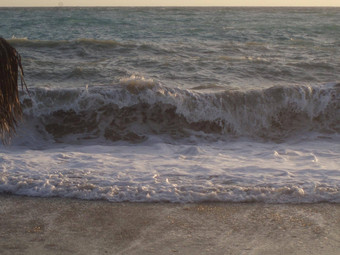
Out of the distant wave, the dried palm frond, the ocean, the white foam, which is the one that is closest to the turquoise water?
the ocean

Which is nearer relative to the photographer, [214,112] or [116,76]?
[214,112]

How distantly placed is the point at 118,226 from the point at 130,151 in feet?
8.59

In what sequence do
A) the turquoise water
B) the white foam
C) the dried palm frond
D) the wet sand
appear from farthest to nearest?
the turquoise water → the white foam → the wet sand → the dried palm frond

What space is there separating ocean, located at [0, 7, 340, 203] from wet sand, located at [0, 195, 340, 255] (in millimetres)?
204

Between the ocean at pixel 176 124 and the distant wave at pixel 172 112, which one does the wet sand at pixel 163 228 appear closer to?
the ocean at pixel 176 124

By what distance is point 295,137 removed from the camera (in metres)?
7.43

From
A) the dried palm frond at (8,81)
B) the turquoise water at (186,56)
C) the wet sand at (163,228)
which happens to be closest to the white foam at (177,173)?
the wet sand at (163,228)

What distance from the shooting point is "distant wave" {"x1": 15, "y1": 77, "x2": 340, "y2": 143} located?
7.64 m

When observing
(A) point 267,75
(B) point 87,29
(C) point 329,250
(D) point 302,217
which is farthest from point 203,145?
(B) point 87,29

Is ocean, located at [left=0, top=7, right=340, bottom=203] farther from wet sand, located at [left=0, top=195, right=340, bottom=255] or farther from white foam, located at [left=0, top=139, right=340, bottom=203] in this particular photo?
wet sand, located at [left=0, top=195, right=340, bottom=255]

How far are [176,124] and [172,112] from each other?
0.28 metres

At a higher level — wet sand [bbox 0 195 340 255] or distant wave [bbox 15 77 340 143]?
wet sand [bbox 0 195 340 255]

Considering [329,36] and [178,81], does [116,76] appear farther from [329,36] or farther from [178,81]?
[329,36]

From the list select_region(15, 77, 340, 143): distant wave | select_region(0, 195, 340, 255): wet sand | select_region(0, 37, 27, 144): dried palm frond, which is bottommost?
select_region(15, 77, 340, 143): distant wave
